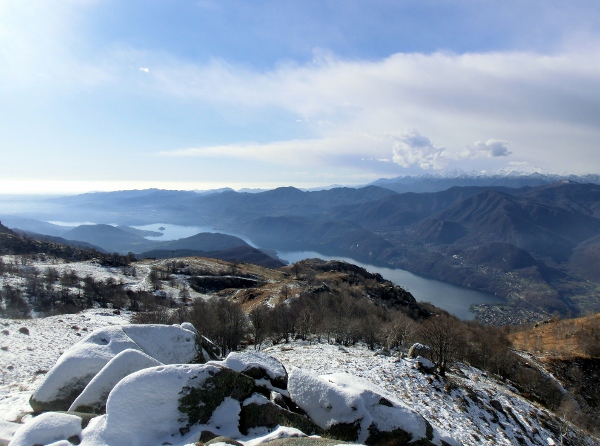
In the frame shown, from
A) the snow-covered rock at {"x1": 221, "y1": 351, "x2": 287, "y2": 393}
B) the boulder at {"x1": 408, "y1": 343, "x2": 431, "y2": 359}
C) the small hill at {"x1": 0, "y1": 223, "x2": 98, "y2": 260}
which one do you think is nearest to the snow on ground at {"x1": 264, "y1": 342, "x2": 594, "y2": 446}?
the boulder at {"x1": 408, "y1": 343, "x2": 431, "y2": 359}

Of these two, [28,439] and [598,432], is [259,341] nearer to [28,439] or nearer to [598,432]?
[28,439]

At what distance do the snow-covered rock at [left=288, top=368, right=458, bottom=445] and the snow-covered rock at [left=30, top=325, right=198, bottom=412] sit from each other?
810 centimetres

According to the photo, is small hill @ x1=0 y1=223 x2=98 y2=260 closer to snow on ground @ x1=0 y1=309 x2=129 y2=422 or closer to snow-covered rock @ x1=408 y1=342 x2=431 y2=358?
snow on ground @ x1=0 y1=309 x2=129 y2=422

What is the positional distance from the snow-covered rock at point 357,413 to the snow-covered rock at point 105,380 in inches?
281

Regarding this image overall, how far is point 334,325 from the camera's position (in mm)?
40562

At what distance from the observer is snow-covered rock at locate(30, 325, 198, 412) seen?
13.6m

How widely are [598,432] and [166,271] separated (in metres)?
116

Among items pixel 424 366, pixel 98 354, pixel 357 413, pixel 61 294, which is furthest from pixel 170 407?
pixel 61 294

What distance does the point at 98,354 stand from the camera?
14.9 m

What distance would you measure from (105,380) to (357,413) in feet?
36.3

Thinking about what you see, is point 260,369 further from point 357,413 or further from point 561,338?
point 561,338

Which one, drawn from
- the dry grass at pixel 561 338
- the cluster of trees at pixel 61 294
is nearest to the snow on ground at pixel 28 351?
the cluster of trees at pixel 61 294

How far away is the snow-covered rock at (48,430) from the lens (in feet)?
31.9

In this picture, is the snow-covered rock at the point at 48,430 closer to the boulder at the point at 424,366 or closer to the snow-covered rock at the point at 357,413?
the snow-covered rock at the point at 357,413
